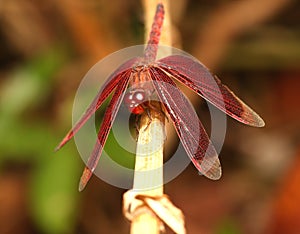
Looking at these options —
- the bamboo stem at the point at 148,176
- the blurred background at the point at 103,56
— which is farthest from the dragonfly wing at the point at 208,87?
the blurred background at the point at 103,56

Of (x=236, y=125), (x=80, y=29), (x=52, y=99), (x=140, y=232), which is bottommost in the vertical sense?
(x=140, y=232)

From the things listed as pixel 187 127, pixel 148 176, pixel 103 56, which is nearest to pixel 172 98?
pixel 187 127

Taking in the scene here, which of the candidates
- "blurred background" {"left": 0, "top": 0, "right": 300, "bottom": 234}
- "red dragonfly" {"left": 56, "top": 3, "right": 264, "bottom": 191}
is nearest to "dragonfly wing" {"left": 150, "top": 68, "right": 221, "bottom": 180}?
"red dragonfly" {"left": 56, "top": 3, "right": 264, "bottom": 191}

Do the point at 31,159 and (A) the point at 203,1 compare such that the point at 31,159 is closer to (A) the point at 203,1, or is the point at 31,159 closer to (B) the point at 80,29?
(B) the point at 80,29

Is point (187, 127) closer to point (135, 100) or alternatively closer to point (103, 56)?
point (135, 100)

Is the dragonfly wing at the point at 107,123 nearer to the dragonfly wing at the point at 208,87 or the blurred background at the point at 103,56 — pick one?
the dragonfly wing at the point at 208,87

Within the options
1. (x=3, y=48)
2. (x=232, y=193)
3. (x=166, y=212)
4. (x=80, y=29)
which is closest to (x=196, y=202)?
(x=232, y=193)
